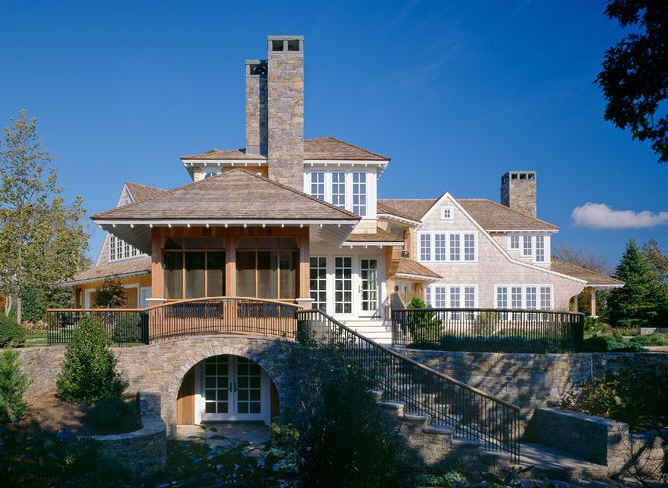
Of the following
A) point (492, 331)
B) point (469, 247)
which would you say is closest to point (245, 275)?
point (492, 331)

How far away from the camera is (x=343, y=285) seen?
70.6 feet

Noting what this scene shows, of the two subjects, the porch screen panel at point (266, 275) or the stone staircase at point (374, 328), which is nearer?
the porch screen panel at point (266, 275)

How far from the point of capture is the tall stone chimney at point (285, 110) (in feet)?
69.6

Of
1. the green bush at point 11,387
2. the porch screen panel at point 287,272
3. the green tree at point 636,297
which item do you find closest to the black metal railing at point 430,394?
the porch screen panel at point 287,272

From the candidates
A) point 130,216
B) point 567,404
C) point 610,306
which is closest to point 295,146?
point 130,216

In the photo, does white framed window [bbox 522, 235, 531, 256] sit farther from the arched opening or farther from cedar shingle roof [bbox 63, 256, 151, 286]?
the arched opening

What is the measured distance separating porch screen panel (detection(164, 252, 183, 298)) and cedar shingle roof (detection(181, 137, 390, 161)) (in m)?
6.14

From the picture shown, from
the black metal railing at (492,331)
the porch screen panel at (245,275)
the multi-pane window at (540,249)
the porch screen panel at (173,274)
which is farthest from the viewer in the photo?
the multi-pane window at (540,249)

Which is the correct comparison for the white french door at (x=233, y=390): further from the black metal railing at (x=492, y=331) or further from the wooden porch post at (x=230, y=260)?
the black metal railing at (x=492, y=331)

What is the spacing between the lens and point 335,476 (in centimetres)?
497

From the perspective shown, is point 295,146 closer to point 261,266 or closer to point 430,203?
point 261,266

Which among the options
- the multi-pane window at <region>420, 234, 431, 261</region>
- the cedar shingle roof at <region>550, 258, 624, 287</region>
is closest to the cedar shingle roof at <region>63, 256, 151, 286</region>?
the multi-pane window at <region>420, 234, 431, 261</region>

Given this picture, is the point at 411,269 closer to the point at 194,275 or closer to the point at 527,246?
Result: the point at 527,246

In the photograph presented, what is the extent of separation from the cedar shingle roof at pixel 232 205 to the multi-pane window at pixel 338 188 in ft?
14.0
